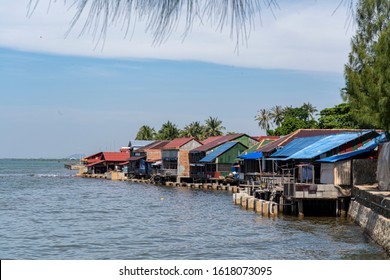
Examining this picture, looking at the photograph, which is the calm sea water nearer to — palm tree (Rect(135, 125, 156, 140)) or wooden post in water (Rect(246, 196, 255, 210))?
wooden post in water (Rect(246, 196, 255, 210))

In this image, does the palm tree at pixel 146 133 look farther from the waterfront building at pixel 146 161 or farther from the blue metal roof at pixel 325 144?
the blue metal roof at pixel 325 144

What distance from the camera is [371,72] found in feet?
82.5

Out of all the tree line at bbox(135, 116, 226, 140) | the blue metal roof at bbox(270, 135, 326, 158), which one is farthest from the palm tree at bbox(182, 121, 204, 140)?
the blue metal roof at bbox(270, 135, 326, 158)

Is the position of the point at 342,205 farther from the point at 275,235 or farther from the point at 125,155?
the point at 125,155

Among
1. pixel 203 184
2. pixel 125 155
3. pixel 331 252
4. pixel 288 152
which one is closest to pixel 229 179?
pixel 203 184

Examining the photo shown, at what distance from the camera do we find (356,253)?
2130 cm

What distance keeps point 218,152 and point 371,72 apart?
40.4 metres

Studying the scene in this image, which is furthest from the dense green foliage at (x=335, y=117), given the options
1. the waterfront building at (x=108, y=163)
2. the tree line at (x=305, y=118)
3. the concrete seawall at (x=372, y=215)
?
the waterfront building at (x=108, y=163)

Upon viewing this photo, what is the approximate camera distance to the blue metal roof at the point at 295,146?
3956 centimetres

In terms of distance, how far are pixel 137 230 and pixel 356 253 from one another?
1107 centimetres

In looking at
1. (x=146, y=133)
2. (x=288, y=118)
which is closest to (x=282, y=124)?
(x=288, y=118)

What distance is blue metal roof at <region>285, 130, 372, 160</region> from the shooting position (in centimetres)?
3312

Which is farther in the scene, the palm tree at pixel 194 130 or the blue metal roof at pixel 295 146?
the palm tree at pixel 194 130

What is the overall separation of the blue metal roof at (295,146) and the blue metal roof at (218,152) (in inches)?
806
